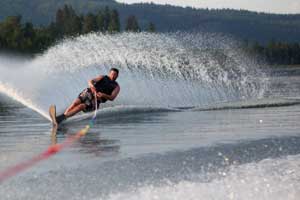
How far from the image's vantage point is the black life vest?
16.5 meters

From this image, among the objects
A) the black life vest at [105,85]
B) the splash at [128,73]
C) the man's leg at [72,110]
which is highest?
the black life vest at [105,85]

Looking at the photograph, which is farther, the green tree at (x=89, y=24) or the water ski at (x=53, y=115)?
the green tree at (x=89, y=24)

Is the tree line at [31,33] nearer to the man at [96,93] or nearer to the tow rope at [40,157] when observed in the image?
the man at [96,93]

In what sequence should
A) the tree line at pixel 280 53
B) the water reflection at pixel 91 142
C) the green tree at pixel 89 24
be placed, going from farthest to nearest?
the tree line at pixel 280 53, the green tree at pixel 89 24, the water reflection at pixel 91 142

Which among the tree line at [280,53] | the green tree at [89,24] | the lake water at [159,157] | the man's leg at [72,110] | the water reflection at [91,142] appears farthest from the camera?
the tree line at [280,53]

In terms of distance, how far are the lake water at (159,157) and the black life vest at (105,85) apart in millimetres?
737

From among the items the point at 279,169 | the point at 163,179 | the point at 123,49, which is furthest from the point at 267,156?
the point at 123,49

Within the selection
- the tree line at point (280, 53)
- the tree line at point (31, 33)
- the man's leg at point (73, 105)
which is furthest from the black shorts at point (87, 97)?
the tree line at point (280, 53)

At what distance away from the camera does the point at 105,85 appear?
651 inches

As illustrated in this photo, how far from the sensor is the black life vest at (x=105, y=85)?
1650 cm

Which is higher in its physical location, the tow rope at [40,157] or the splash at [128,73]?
the tow rope at [40,157]

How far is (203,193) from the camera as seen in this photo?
7246 millimetres

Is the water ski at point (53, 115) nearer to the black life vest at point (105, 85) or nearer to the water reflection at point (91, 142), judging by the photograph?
the water reflection at point (91, 142)

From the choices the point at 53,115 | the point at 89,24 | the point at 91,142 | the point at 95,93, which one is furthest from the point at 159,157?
the point at 89,24
